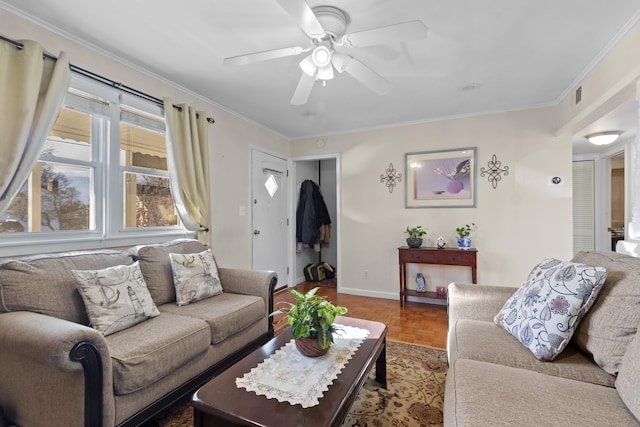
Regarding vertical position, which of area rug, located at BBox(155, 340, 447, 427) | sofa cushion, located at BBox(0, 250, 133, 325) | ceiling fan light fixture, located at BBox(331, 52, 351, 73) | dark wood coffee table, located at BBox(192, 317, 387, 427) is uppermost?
ceiling fan light fixture, located at BBox(331, 52, 351, 73)

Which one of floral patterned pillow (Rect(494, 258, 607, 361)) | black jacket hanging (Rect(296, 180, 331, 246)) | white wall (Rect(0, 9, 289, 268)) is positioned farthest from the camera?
black jacket hanging (Rect(296, 180, 331, 246))

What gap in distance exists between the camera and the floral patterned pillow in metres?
1.27

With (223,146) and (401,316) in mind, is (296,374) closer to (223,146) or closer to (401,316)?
(401,316)

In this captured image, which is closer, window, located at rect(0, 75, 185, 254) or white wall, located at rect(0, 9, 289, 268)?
window, located at rect(0, 75, 185, 254)

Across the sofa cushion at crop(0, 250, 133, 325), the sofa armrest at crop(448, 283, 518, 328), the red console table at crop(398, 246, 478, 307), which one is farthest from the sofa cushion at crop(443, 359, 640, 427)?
the red console table at crop(398, 246, 478, 307)

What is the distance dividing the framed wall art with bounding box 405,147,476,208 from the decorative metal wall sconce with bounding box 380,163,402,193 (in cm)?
13

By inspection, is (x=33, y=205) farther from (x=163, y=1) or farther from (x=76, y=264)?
(x=163, y=1)

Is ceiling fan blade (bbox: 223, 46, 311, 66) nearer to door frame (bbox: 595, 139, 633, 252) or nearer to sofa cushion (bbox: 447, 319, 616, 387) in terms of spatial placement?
sofa cushion (bbox: 447, 319, 616, 387)

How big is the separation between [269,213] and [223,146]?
46.3 inches

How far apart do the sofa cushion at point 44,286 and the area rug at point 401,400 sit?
2.58 ft

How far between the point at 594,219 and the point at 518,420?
5056mm

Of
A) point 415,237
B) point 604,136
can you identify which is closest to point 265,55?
point 415,237

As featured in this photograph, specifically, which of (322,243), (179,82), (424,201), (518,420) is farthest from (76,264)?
(322,243)

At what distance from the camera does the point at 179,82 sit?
2.68 meters
